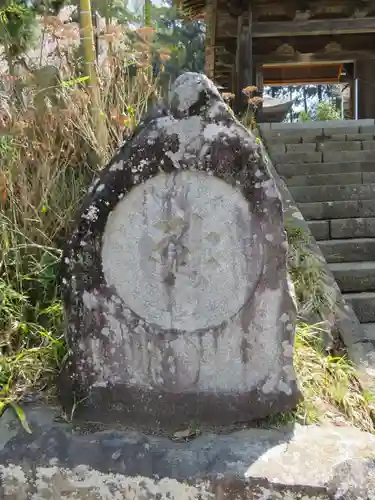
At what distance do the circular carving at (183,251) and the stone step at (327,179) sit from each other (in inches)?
125

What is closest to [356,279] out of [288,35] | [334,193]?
[334,193]

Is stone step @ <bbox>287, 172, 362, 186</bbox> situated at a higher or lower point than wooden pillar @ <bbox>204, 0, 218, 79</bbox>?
lower

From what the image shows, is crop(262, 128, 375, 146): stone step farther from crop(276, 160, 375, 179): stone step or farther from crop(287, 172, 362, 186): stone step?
crop(287, 172, 362, 186): stone step

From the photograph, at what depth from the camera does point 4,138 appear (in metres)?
2.66

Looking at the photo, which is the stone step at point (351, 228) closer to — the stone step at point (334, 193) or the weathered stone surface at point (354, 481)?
the stone step at point (334, 193)

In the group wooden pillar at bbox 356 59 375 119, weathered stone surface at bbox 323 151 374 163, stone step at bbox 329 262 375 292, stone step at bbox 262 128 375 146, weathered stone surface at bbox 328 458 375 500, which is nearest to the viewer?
weathered stone surface at bbox 328 458 375 500

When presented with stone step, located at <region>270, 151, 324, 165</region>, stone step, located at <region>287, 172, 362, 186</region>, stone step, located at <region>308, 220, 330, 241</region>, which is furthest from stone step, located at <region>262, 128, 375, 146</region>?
stone step, located at <region>308, 220, 330, 241</region>

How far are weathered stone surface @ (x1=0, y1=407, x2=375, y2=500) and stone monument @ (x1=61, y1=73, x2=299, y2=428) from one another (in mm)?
125

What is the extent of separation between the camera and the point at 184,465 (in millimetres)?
1608

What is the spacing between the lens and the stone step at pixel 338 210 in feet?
13.8

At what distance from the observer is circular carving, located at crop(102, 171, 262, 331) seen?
174 centimetres

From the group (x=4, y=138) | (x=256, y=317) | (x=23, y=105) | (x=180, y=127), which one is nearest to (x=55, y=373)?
(x=256, y=317)

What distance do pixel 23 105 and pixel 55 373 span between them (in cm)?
161

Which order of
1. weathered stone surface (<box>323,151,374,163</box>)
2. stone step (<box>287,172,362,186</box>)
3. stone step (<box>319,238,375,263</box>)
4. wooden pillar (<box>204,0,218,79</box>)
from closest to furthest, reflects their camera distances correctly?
stone step (<box>319,238,375,263</box>) < stone step (<box>287,172,362,186</box>) < weathered stone surface (<box>323,151,374,163</box>) < wooden pillar (<box>204,0,218,79</box>)
